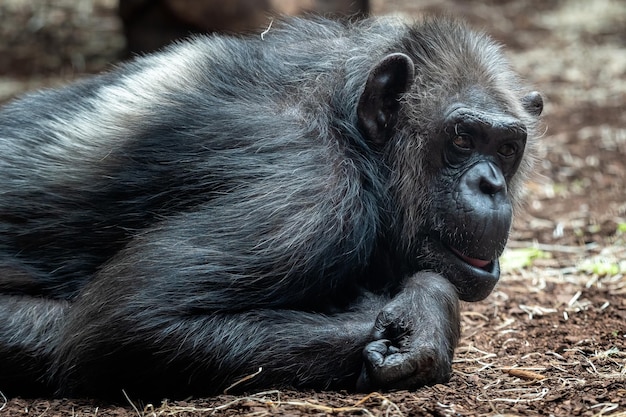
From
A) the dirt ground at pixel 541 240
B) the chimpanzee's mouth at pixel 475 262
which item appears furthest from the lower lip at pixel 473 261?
the dirt ground at pixel 541 240

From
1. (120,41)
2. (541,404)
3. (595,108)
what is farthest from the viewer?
(120,41)

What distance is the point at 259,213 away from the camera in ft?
15.0

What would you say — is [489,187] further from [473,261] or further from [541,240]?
[541,240]

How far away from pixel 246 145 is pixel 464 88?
1323 millimetres

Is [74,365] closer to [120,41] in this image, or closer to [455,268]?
[455,268]

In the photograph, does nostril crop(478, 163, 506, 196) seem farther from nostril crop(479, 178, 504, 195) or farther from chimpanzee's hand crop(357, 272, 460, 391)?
chimpanzee's hand crop(357, 272, 460, 391)

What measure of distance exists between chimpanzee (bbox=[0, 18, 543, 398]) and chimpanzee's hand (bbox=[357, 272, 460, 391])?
0.01m

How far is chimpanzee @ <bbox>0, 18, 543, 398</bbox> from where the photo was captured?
4.45 m

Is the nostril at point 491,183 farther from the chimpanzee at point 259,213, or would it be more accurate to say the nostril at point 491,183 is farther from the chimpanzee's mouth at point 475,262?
the chimpanzee's mouth at point 475,262

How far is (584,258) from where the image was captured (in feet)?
24.2

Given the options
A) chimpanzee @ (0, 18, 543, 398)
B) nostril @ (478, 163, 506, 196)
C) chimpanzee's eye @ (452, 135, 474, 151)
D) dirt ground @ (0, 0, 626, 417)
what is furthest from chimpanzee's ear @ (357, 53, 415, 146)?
dirt ground @ (0, 0, 626, 417)

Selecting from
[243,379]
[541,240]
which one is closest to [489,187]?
[243,379]

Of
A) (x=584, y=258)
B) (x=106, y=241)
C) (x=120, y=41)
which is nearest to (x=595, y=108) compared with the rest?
(x=584, y=258)

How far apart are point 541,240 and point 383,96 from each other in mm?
3446
